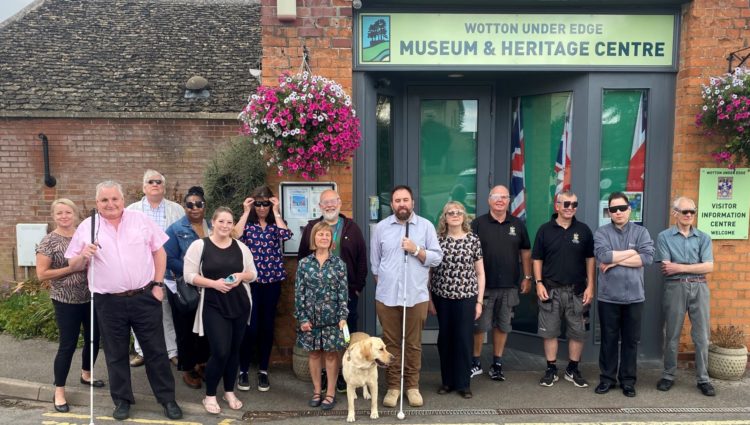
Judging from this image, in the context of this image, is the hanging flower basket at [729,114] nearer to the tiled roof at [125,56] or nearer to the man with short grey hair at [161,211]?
the man with short grey hair at [161,211]

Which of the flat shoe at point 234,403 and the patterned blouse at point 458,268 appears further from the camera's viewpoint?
the patterned blouse at point 458,268

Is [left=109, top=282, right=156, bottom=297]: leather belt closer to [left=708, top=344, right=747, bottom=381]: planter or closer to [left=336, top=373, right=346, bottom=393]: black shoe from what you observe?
[left=336, top=373, right=346, bottom=393]: black shoe

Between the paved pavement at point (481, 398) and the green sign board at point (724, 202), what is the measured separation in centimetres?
154

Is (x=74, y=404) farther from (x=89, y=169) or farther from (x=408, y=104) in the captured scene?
(x=89, y=169)

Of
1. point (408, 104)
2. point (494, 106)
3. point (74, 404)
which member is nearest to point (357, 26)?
point (408, 104)

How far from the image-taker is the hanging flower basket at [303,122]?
195 inches

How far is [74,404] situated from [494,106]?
5584 mm

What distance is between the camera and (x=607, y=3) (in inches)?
230

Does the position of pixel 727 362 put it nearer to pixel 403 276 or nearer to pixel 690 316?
pixel 690 316

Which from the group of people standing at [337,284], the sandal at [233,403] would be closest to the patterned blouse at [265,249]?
the group of people standing at [337,284]

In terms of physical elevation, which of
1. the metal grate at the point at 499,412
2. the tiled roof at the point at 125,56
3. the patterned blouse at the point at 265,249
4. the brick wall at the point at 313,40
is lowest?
the metal grate at the point at 499,412

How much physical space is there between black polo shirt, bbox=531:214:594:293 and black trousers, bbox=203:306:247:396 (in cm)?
293

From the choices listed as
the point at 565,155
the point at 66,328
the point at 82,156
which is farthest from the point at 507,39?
the point at 82,156

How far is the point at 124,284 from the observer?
4.45 m
